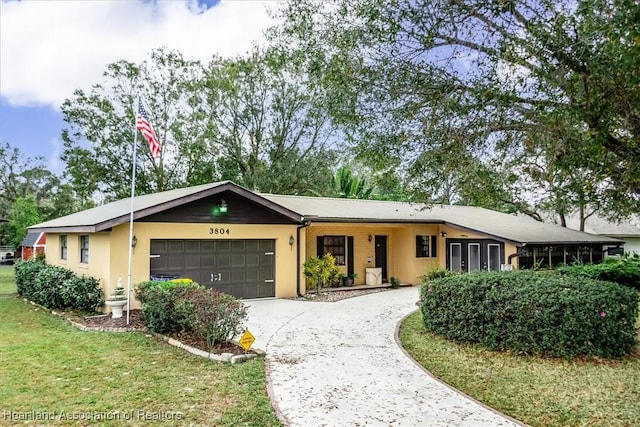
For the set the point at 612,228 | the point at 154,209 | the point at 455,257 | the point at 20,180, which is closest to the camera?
the point at 154,209

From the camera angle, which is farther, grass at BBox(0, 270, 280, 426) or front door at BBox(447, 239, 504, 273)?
front door at BBox(447, 239, 504, 273)

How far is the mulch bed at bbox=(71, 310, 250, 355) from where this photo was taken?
780cm

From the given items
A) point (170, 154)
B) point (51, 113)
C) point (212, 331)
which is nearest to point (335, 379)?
point (212, 331)

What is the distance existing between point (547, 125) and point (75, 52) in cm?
1713

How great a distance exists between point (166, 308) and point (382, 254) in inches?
466

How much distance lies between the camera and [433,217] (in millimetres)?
19109

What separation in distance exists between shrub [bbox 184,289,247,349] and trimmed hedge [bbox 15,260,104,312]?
5028mm

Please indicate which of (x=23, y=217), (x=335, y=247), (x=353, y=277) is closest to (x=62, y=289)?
(x=335, y=247)

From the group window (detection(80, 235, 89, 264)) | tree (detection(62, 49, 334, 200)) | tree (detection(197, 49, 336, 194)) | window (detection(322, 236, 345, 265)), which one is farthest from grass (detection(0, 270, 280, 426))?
tree (detection(62, 49, 334, 200))

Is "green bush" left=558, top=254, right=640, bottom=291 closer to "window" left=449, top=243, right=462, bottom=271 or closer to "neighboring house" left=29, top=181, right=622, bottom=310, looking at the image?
"neighboring house" left=29, top=181, right=622, bottom=310

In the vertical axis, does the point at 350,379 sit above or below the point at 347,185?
below

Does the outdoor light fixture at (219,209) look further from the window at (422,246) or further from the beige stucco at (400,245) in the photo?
the window at (422,246)

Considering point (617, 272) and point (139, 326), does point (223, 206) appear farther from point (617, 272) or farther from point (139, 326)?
point (617, 272)

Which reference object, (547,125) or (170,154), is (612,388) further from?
(170,154)
